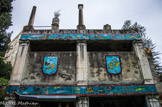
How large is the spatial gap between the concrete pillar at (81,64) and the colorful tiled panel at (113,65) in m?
1.95

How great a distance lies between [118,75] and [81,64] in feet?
10.2

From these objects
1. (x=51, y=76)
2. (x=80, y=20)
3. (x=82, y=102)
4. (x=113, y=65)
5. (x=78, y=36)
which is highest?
(x=80, y=20)

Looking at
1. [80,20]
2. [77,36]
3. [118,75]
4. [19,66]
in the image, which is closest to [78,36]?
[77,36]

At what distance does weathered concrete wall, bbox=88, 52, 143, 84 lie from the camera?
9.96 m

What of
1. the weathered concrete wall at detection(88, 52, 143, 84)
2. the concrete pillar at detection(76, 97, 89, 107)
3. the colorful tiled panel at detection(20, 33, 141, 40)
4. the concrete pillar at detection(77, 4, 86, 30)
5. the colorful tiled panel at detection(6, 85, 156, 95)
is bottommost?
the concrete pillar at detection(76, 97, 89, 107)

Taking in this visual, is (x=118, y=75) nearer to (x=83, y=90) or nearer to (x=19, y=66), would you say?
(x=83, y=90)

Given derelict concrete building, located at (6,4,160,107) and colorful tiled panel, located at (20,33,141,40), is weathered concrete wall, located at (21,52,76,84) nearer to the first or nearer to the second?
derelict concrete building, located at (6,4,160,107)

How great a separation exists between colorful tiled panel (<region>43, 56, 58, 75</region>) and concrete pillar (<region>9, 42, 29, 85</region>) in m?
1.75

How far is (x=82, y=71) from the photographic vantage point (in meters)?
10.0

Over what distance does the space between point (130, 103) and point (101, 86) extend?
3752 millimetres

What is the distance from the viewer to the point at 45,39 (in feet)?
38.2

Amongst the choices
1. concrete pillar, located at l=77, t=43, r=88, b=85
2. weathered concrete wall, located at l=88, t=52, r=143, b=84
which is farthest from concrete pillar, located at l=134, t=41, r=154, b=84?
concrete pillar, located at l=77, t=43, r=88, b=85

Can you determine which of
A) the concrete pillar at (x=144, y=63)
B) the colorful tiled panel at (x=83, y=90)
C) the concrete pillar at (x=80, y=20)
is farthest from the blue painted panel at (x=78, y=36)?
the colorful tiled panel at (x=83, y=90)

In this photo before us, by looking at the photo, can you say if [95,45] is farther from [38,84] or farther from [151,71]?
[38,84]
